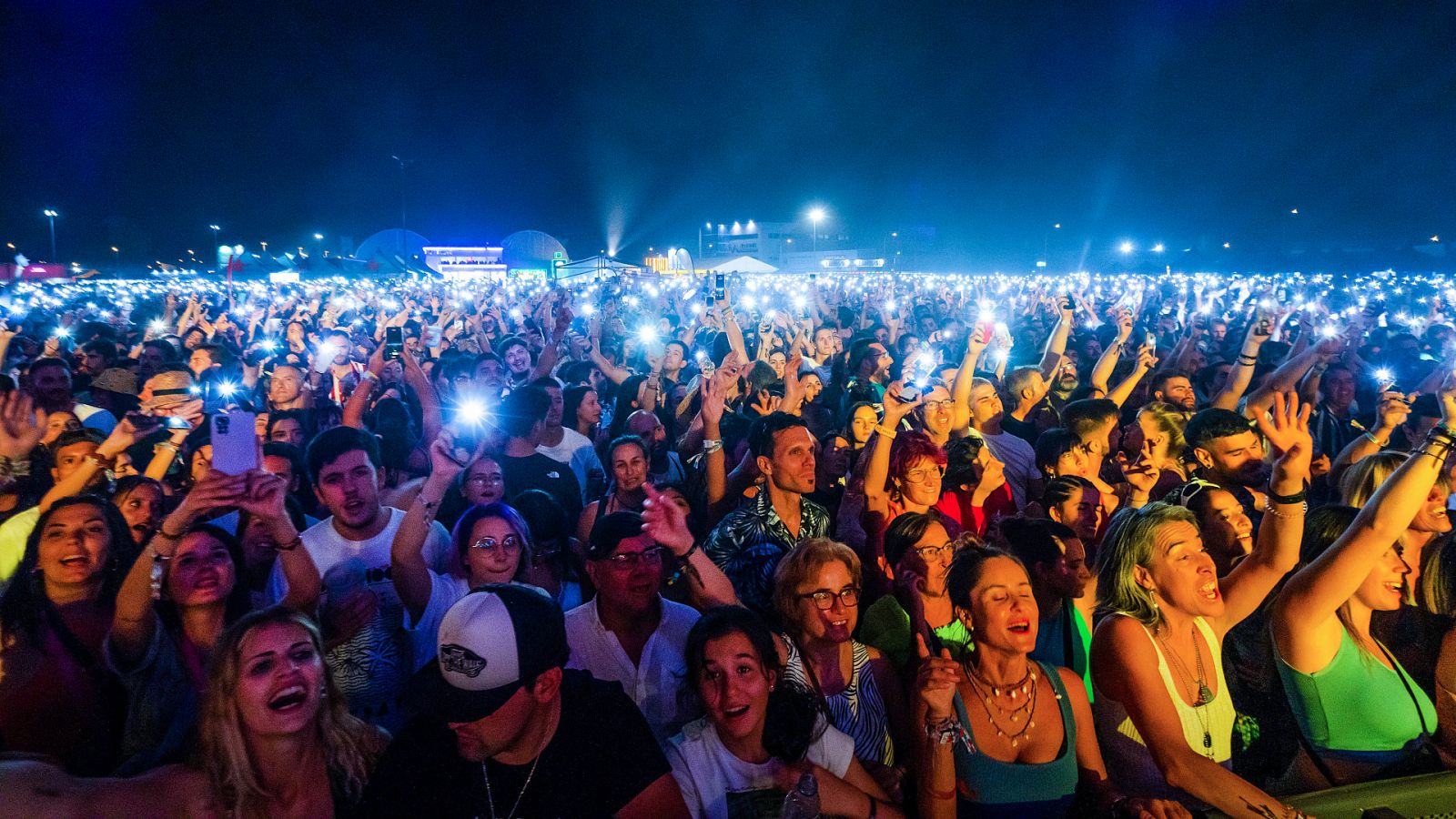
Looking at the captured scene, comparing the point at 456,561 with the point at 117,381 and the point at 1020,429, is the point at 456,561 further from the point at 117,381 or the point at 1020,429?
the point at 117,381

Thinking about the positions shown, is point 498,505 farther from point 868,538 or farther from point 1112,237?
point 1112,237

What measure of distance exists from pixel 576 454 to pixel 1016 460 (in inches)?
120

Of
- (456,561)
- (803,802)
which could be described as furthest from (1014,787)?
(456,561)

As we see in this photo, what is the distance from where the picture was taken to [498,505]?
3453 mm

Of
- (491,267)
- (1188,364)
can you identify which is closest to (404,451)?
(1188,364)

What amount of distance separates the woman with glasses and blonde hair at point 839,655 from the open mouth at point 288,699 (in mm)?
1489

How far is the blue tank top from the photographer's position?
7.82 ft

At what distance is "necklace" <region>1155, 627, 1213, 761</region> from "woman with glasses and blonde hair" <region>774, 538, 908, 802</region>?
93cm

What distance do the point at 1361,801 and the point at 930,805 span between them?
46.5 inches

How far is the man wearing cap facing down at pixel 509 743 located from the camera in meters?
2.15

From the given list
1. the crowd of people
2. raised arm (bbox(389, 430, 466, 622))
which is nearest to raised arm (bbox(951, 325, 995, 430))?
the crowd of people

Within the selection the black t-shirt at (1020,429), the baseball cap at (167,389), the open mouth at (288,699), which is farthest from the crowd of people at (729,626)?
the black t-shirt at (1020,429)

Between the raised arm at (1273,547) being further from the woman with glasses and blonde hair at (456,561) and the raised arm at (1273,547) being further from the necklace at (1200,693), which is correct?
the woman with glasses and blonde hair at (456,561)

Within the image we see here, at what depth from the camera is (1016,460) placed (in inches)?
214
